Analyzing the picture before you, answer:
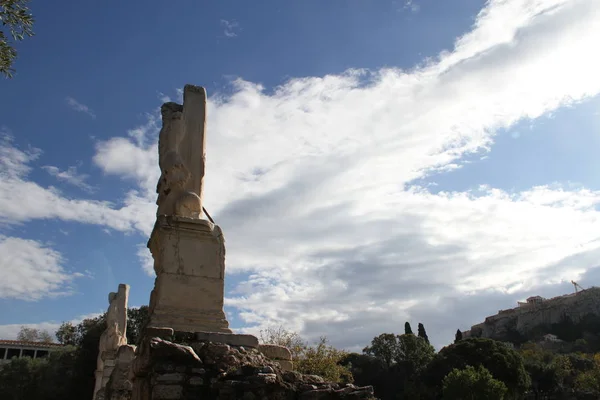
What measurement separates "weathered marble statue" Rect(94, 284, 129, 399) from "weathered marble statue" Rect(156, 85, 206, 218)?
6431 millimetres

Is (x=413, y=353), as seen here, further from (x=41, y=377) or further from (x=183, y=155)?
(x=183, y=155)

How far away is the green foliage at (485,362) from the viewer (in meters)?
37.9

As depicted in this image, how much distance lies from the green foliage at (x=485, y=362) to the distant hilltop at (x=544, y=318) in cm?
4688

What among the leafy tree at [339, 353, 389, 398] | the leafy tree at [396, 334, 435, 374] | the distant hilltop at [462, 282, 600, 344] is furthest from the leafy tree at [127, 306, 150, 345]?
the distant hilltop at [462, 282, 600, 344]

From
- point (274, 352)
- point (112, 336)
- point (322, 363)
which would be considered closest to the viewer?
point (274, 352)

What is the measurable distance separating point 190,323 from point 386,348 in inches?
1930

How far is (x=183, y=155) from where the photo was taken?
733 centimetres

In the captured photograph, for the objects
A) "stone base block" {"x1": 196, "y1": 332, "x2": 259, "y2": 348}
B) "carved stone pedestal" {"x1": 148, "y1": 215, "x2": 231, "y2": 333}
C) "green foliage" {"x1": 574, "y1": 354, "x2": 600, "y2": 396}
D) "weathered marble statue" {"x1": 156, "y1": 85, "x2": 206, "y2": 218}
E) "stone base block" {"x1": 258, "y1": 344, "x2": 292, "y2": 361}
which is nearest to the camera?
"stone base block" {"x1": 196, "y1": 332, "x2": 259, "y2": 348}

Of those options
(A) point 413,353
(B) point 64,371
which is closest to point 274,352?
(B) point 64,371

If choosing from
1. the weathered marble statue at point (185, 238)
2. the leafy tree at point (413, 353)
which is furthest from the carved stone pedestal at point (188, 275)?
the leafy tree at point (413, 353)

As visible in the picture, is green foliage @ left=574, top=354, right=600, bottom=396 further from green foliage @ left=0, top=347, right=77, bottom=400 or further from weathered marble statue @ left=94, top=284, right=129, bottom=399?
weathered marble statue @ left=94, top=284, right=129, bottom=399

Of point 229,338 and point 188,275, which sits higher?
point 188,275

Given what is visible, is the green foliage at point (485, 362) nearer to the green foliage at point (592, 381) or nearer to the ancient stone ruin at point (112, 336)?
the green foliage at point (592, 381)

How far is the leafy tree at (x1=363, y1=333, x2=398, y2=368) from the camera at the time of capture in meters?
51.8
